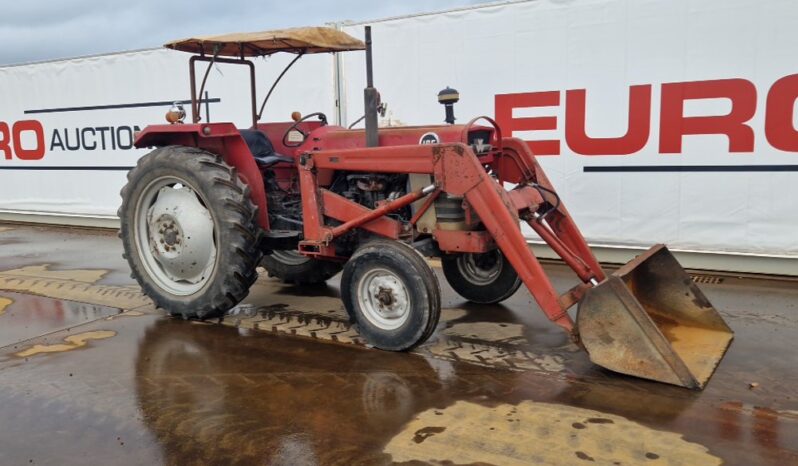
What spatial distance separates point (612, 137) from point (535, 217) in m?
2.40

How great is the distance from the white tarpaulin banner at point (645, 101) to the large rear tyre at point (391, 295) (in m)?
3.11

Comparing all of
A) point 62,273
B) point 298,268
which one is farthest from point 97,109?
point 298,268

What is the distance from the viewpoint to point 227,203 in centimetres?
449

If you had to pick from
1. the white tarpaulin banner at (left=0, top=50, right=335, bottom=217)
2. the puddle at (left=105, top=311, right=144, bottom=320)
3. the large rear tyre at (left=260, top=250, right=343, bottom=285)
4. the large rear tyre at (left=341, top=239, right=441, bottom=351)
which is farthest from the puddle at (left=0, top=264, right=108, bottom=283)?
the large rear tyre at (left=341, top=239, right=441, bottom=351)

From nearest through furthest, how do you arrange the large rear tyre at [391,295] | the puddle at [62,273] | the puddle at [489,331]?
the large rear tyre at [391,295]
the puddle at [489,331]
the puddle at [62,273]

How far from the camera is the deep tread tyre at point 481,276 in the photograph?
5004 mm

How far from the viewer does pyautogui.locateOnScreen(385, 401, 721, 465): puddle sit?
2775 mm

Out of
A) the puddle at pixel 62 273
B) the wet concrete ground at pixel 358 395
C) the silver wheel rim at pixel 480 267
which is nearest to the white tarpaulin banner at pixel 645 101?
the wet concrete ground at pixel 358 395

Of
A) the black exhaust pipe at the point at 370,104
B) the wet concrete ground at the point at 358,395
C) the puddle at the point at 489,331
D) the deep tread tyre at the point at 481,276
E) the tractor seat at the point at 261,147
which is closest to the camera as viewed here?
the wet concrete ground at the point at 358,395

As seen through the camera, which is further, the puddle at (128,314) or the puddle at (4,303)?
the puddle at (4,303)

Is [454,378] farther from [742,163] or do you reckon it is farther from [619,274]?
[742,163]

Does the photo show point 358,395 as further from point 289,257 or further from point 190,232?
point 289,257

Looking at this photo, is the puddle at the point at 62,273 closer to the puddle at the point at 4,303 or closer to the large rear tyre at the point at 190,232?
the puddle at the point at 4,303

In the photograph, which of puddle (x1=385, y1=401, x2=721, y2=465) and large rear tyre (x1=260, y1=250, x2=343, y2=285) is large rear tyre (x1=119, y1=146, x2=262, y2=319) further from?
puddle (x1=385, y1=401, x2=721, y2=465)
